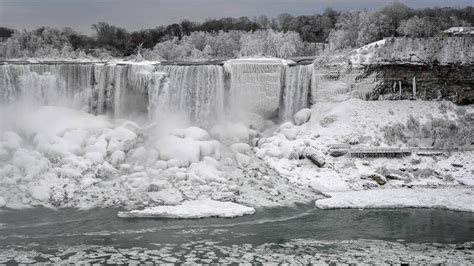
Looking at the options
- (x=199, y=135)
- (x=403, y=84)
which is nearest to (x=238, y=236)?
(x=199, y=135)

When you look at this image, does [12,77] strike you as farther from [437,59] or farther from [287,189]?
[437,59]

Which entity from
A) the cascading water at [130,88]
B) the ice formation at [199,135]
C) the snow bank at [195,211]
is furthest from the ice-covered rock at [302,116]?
the snow bank at [195,211]

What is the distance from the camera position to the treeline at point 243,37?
107 feet

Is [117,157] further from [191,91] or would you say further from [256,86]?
[256,86]

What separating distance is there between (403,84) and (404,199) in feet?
28.0

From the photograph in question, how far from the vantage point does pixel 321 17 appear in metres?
47.6

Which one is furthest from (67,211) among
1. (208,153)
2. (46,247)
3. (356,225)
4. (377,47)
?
(377,47)

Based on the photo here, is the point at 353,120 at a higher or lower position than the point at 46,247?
higher

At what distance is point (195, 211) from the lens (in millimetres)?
18797

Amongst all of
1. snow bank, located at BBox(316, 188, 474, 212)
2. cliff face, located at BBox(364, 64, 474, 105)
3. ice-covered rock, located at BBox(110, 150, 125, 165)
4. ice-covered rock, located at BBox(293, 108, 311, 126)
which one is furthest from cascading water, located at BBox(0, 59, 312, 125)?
snow bank, located at BBox(316, 188, 474, 212)

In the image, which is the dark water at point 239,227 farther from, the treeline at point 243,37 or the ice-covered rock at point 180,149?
the treeline at point 243,37

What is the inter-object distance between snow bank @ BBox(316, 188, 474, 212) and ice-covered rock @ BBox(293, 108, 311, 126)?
585cm

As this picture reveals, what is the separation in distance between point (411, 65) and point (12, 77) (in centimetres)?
1805

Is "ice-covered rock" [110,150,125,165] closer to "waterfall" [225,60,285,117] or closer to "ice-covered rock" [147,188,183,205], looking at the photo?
"ice-covered rock" [147,188,183,205]
